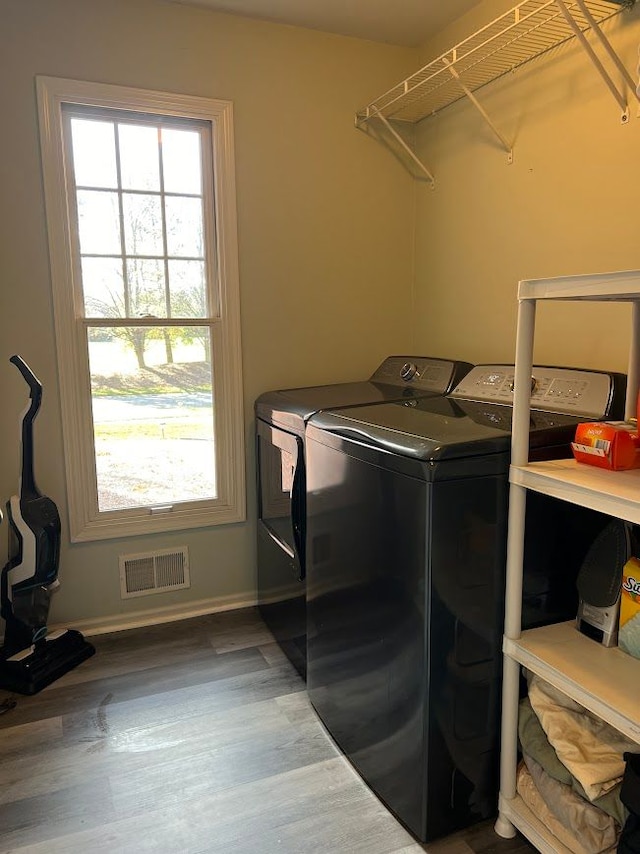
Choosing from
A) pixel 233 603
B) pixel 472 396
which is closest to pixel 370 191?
pixel 472 396

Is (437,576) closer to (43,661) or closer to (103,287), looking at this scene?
(43,661)

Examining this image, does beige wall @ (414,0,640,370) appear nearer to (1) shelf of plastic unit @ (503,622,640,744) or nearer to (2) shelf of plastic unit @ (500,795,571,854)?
(1) shelf of plastic unit @ (503,622,640,744)

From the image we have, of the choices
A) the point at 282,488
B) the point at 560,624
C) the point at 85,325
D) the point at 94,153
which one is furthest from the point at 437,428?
the point at 94,153

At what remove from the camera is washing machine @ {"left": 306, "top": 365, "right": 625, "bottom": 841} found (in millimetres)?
1384

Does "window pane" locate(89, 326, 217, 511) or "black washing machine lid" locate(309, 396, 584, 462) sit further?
"window pane" locate(89, 326, 217, 511)

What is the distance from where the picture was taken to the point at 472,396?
2020 mm

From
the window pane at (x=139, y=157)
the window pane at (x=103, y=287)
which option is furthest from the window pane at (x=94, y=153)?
the window pane at (x=103, y=287)

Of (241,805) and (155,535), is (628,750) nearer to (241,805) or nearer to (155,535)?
(241,805)

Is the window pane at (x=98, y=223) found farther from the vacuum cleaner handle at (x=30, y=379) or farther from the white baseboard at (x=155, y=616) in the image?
the white baseboard at (x=155, y=616)

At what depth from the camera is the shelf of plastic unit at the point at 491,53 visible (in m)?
1.73

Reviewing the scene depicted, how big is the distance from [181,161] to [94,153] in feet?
1.08

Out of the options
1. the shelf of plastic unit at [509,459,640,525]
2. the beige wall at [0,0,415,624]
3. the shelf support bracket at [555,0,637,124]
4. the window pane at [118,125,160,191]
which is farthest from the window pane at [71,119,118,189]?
the shelf of plastic unit at [509,459,640,525]

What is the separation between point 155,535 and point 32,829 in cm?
118

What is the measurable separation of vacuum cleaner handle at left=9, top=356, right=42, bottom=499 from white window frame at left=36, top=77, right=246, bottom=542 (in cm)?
24
